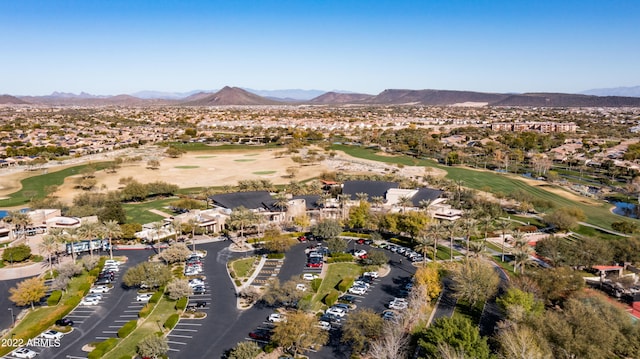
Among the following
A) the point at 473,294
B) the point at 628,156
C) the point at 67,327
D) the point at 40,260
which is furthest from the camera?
the point at 628,156

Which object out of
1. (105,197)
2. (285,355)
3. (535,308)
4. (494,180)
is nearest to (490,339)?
(535,308)

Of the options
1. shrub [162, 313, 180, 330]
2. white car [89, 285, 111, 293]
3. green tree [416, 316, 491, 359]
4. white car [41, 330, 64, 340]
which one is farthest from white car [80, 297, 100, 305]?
green tree [416, 316, 491, 359]

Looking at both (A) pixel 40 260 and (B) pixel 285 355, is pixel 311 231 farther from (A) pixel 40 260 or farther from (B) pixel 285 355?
(A) pixel 40 260

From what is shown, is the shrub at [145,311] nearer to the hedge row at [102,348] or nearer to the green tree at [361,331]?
the hedge row at [102,348]

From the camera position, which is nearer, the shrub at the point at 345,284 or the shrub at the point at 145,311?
the shrub at the point at 145,311

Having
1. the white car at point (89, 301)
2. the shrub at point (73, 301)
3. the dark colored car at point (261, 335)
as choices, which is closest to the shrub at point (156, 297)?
the white car at point (89, 301)
